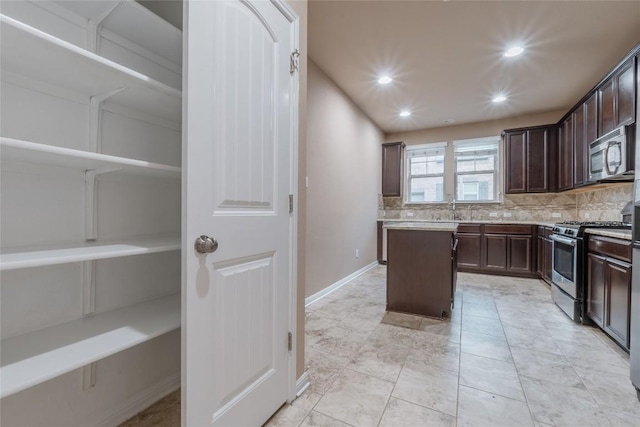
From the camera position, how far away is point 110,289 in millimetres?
1334

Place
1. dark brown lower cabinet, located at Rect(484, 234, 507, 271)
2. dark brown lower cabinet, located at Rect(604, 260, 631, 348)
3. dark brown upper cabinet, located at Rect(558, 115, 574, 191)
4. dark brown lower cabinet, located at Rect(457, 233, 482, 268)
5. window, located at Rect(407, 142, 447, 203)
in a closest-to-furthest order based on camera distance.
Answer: dark brown lower cabinet, located at Rect(604, 260, 631, 348) → dark brown upper cabinet, located at Rect(558, 115, 574, 191) → dark brown lower cabinet, located at Rect(484, 234, 507, 271) → dark brown lower cabinet, located at Rect(457, 233, 482, 268) → window, located at Rect(407, 142, 447, 203)

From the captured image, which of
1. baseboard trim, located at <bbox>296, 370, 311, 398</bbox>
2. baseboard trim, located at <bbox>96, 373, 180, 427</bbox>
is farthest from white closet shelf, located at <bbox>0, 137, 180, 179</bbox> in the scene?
baseboard trim, located at <bbox>296, 370, 311, 398</bbox>

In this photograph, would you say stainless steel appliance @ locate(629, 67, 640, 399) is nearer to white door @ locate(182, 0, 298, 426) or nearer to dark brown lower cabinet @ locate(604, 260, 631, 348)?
dark brown lower cabinet @ locate(604, 260, 631, 348)

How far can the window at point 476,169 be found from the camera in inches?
205

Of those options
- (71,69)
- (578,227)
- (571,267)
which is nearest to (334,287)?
(571,267)

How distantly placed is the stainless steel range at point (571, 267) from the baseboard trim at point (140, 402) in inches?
135

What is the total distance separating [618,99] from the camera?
2719 millimetres

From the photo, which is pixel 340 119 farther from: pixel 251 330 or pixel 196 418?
pixel 196 418

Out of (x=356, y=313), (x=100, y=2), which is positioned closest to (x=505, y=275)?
(x=356, y=313)

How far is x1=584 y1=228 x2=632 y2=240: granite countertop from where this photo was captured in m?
2.04

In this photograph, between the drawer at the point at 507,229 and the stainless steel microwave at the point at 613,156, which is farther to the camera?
the drawer at the point at 507,229

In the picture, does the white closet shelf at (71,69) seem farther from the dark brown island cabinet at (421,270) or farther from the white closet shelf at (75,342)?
the dark brown island cabinet at (421,270)

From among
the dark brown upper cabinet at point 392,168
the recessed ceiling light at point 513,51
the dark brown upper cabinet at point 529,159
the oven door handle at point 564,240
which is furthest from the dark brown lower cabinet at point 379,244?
the recessed ceiling light at point 513,51

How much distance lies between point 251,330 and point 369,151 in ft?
14.0
